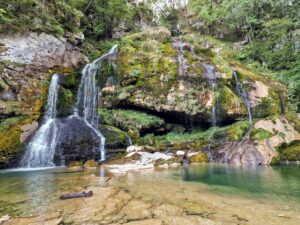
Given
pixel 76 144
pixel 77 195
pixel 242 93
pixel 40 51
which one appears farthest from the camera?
pixel 40 51

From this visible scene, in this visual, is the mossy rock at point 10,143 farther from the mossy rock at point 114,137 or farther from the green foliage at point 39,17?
the green foliage at point 39,17

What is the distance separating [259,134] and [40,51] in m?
14.3

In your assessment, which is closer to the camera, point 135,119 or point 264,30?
point 135,119

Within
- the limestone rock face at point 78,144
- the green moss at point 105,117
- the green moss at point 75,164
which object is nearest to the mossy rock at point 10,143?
the limestone rock face at point 78,144

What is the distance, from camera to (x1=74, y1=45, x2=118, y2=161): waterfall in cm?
1660

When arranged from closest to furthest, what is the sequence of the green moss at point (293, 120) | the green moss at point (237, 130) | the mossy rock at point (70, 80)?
the green moss at point (237, 130)
the green moss at point (293, 120)
the mossy rock at point (70, 80)

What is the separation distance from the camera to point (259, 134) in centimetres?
1477

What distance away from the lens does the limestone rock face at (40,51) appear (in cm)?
1642

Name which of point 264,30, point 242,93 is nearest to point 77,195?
point 242,93

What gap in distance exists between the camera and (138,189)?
7188mm

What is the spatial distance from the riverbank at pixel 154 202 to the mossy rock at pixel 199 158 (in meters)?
5.15

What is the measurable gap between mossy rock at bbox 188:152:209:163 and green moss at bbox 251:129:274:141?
9.22 feet

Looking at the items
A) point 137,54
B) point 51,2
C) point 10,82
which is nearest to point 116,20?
point 51,2

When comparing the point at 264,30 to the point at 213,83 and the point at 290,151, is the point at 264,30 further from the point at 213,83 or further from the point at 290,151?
the point at 290,151
